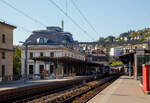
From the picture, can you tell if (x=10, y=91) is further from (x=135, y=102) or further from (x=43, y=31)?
(x=43, y=31)

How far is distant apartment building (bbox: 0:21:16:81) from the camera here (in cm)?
4094

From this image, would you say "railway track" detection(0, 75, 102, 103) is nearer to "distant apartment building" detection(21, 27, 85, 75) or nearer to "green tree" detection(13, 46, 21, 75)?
"distant apartment building" detection(21, 27, 85, 75)

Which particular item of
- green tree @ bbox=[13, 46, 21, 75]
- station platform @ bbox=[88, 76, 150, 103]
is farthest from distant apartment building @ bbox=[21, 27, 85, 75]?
station platform @ bbox=[88, 76, 150, 103]

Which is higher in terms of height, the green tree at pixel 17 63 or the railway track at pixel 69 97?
the green tree at pixel 17 63

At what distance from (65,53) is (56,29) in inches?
360

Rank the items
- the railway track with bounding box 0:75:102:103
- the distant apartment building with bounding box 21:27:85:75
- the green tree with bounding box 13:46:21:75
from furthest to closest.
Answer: the green tree with bounding box 13:46:21:75
the distant apartment building with bounding box 21:27:85:75
the railway track with bounding box 0:75:102:103

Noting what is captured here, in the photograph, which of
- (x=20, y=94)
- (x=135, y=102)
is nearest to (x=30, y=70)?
(x=20, y=94)

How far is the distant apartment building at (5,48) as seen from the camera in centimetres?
4094

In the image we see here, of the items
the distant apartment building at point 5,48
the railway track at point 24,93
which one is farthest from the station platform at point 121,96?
the distant apartment building at point 5,48

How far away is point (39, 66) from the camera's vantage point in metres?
68.1

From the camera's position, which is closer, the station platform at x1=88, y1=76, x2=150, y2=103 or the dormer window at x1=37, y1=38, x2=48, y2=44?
the station platform at x1=88, y1=76, x2=150, y2=103

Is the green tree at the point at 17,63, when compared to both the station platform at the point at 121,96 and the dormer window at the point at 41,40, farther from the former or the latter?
the station platform at the point at 121,96

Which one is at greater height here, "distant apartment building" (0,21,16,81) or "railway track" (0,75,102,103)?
"distant apartment building" (0,21,16,81)

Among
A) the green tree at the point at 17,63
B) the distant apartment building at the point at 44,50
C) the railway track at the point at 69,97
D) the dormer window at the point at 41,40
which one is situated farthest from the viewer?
the dormer window at the point at 41,40
